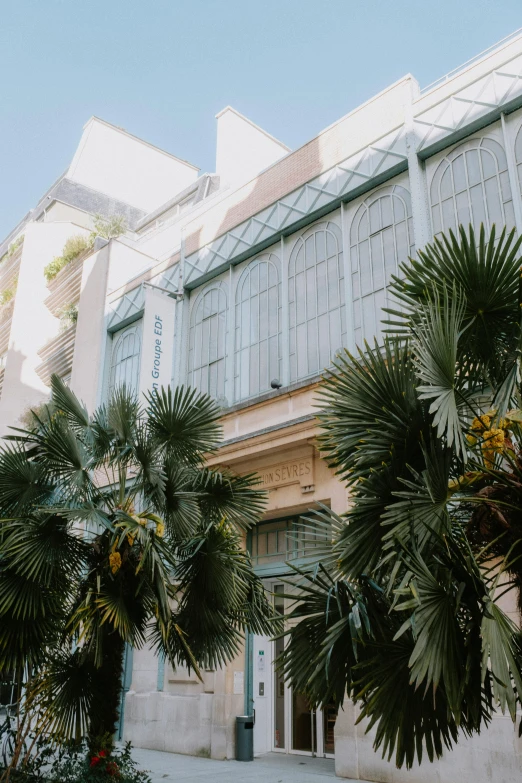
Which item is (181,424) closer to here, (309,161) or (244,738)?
(244,738)

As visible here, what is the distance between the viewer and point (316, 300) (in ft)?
44.4

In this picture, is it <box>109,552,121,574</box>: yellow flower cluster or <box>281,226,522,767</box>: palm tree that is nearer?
<box>281,226,522,767</box>: palm tree

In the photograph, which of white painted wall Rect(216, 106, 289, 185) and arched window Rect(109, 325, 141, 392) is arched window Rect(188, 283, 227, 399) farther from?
white painted wall Rect(216, 106, 289, 185)

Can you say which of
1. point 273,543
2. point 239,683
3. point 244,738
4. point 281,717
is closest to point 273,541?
point 273,543

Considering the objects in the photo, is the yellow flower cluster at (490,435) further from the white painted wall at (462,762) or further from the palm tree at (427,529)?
the white painted wall at (462,762)

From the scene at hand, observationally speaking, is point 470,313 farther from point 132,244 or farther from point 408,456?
point 132,244

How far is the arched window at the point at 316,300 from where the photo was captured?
42.6 feet

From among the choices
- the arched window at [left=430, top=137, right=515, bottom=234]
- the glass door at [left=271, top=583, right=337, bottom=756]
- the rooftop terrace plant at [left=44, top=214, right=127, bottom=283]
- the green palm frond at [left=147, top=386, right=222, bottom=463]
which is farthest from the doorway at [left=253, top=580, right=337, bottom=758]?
the rooftop terrace plant at [left=44, top=214, right=127, bottom=283]

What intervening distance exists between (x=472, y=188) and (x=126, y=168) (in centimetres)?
2890

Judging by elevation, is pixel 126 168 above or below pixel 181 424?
above

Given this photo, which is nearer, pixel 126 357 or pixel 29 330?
pixel 126 357

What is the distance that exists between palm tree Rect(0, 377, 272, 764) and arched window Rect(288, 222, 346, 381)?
4097mm

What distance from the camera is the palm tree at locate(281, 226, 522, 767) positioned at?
456cm

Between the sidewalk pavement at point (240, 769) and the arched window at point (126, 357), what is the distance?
28.2 ft
